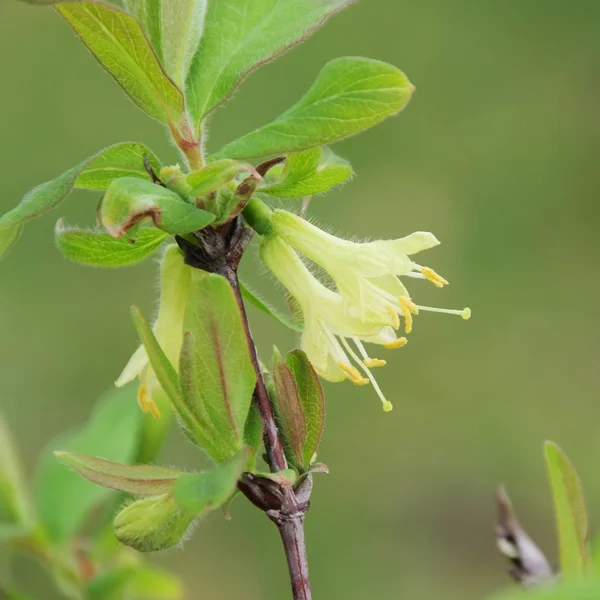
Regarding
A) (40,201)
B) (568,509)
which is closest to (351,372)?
(568,509)

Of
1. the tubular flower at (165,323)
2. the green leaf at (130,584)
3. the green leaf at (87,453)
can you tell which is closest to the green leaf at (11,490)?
the green leaf at (87,453)

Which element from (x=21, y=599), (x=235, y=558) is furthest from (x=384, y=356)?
(x=21, y=599)

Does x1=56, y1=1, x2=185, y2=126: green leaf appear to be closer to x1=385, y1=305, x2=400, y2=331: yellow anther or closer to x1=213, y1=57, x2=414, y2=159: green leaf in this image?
x1=213, y1=57, x2=414, y2=159: green leaf

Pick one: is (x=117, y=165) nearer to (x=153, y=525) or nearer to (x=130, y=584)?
(x=153, y=525)

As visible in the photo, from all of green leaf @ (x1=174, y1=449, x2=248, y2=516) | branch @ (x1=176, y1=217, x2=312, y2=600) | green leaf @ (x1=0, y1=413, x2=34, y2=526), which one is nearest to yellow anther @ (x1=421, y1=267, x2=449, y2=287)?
branch @ (x1=176, y1=217, x2=312, y2=600)

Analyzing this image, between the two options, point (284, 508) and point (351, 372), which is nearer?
point (284, 508)

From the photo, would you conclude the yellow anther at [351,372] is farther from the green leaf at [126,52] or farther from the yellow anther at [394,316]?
the green leaf at [126,52]
